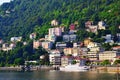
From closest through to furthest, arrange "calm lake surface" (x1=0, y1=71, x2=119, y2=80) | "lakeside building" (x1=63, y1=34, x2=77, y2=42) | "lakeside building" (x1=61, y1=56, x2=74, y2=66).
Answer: "calm lake surface" (x1=0, y1=71, x2=119, y2=80) → "lakeside building" (x1=61, y1=56, x2=74, y2=66) → "lakeside building" (x1=63, y1=34, x2=77, y2=42)

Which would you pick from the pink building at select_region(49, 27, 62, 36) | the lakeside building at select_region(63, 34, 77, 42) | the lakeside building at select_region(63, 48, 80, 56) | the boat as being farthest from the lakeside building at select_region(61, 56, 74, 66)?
the pink building at select_region(49, 27, 62, 36)

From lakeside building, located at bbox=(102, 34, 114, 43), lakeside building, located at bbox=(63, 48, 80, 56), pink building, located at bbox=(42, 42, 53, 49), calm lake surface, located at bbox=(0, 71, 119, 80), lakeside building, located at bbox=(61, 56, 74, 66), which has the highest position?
lakeside building, located at bbox=(102, 34, 114, 43)

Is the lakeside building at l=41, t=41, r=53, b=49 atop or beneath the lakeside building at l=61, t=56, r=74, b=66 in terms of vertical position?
atop

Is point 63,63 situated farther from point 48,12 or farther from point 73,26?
point 48,12

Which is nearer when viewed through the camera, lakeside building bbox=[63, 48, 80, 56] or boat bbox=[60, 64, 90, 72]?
boat bbox=[60, 64, 90, 72]

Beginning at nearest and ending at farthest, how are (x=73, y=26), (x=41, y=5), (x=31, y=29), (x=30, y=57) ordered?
(x=30, y=57), (x=73, y=26), (x=31, y=29), (x=41, y=5)

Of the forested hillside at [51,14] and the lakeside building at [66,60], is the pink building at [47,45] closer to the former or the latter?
the forested hillside at [51,14]

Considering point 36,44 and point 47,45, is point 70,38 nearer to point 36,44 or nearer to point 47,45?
point 47,45

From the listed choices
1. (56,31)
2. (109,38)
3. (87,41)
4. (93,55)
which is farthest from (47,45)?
(93,55)

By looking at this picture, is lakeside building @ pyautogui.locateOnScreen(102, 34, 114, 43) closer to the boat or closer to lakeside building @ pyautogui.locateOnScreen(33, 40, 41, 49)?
lakeside building @ pyautogui.locateOnScreen(33, 40, 41, 49)

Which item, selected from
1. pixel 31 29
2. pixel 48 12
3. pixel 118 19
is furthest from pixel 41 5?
pixel 118 19
